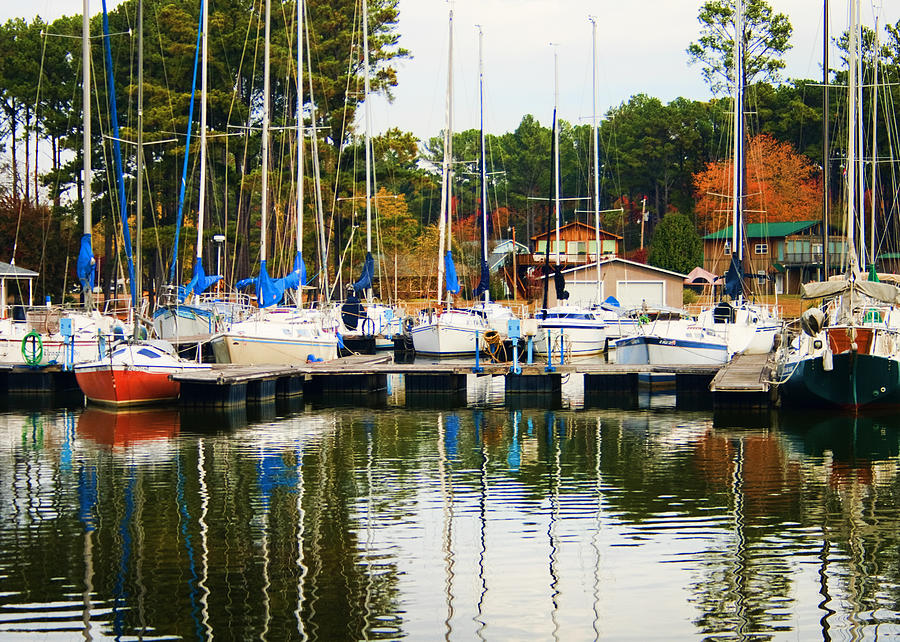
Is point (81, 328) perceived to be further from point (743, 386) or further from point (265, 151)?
point (743, 386)

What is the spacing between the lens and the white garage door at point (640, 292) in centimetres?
7006

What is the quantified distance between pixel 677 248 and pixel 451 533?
2406 inches

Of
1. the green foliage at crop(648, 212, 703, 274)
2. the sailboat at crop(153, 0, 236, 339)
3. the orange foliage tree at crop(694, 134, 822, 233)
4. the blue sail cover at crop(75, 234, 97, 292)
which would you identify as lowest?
the sailboat at crop(153, 0, 236, 339)

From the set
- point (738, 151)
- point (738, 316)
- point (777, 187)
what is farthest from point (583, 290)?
point (738, 316)

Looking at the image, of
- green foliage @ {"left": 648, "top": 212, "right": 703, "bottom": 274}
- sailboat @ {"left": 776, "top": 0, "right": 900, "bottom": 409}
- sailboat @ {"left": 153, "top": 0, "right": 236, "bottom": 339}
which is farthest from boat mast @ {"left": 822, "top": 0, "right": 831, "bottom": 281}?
green foliage @ {"left": 648, "top": 212, "right": 703, "bottom": 274}

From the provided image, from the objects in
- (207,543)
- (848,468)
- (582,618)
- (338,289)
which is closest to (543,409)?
(848,468)

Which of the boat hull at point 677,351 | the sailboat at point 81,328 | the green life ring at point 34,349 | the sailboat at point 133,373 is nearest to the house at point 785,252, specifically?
the boat hull at point 677,351

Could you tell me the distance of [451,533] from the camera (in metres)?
16.4

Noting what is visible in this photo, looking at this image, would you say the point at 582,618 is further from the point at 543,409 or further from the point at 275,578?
the point at 543,409

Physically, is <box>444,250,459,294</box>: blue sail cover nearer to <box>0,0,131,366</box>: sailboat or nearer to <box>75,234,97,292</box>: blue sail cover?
<box>0,0,131,366</box>: sailboat

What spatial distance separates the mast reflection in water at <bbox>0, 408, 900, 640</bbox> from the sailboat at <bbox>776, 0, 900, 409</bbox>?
147 centimetres

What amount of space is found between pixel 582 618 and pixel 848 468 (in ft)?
35.1

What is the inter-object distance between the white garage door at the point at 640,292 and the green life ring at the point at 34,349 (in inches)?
1650

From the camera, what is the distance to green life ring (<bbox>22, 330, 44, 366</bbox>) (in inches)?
1336
